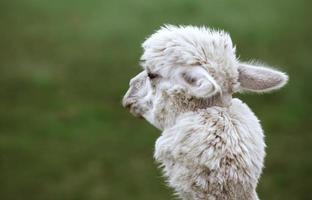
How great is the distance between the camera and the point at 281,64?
10.5 m

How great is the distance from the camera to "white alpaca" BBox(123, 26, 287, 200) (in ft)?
8.20

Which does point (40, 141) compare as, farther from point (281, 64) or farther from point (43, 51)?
point (281, 64)

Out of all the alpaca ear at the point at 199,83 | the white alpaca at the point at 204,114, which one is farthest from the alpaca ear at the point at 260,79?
the alpaca ear at the point at 199,83

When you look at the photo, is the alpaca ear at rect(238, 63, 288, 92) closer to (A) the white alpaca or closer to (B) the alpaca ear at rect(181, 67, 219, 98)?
(A) the white alpaca

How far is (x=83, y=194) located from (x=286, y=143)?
2.47 meters

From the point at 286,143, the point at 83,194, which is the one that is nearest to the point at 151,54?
the point at 83,194

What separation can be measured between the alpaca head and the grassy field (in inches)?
217

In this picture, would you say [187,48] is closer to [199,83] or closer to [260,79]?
[199,83]

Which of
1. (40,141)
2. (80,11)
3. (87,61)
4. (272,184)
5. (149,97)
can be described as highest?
(80,11)

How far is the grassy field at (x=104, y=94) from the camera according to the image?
8555mm

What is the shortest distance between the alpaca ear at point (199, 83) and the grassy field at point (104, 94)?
5656 millimetres

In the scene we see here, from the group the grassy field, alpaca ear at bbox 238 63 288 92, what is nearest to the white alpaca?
alpaca ear at bbox 238 63 288 92

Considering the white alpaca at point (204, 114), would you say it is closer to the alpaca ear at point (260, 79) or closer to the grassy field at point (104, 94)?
the alpaca ear at point (260, 79)

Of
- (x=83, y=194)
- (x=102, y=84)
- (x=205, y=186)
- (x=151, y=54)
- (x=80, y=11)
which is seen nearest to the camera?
(x=205, y=186)
